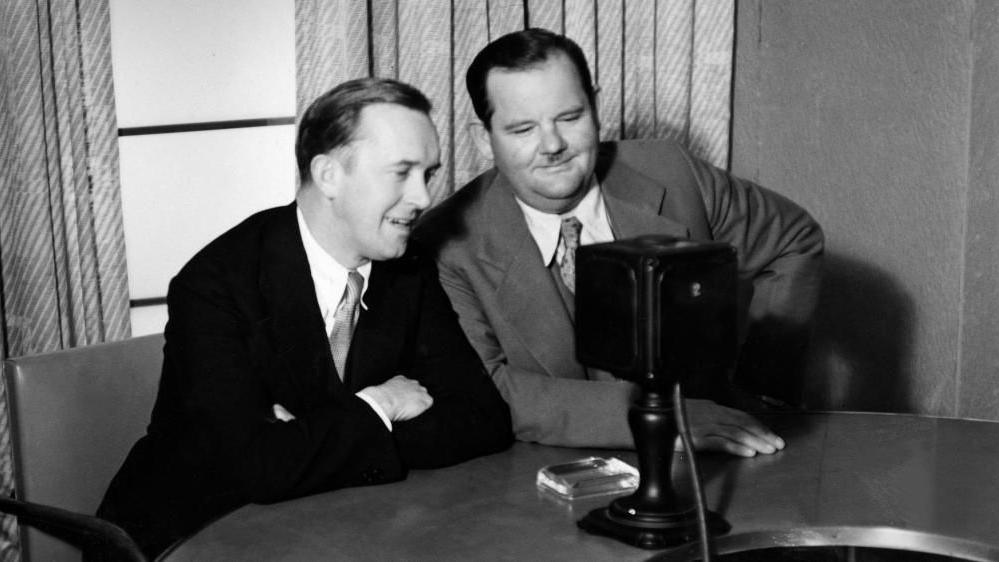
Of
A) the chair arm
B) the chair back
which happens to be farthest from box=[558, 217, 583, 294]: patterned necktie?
the chair arm

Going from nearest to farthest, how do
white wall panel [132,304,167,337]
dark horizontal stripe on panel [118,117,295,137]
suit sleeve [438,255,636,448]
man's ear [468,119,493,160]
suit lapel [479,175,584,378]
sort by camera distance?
1. suit sleeve [438,255,636,448]
2. suit lapel [479,175,584,378]
3. man's ear [468,119,493,160]
4. dark horizontal stripe on panel [118,117,295,137]
5. white wall panel [132,304,167,337]

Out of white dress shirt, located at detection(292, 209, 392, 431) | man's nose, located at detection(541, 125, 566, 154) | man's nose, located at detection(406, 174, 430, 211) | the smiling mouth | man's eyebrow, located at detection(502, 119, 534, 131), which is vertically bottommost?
white dress shirt, located at detection(292, 209, 392, 431)

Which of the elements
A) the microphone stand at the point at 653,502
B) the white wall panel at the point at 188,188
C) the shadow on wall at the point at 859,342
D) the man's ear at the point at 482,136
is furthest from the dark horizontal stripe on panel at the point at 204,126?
the microphone stand at the point at 653,502

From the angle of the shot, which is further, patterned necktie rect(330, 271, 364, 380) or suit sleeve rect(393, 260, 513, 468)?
patterned necktie rect(330, 271, 364, 380)

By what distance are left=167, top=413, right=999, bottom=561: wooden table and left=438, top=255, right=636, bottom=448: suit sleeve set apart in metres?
0.04

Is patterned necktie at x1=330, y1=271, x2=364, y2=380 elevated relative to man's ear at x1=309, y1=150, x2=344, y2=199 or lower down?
lower down

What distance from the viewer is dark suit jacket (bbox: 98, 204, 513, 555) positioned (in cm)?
182

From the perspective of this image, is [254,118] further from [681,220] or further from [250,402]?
[250,402]

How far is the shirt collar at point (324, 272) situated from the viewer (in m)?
2.13

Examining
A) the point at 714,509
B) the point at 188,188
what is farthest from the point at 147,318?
the point at 714,509

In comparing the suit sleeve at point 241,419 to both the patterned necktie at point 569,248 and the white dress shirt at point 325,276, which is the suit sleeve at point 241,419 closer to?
the white dress shirt at point 325,276

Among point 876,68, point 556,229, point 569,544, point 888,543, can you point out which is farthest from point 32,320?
point 876,68

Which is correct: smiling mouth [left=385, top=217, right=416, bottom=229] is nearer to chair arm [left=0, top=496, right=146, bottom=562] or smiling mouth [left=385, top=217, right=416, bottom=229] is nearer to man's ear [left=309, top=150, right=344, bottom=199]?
man's ear [left=309, top=150, right=344, bottom=199]

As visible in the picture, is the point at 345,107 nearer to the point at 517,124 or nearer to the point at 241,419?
the point at 517,124
